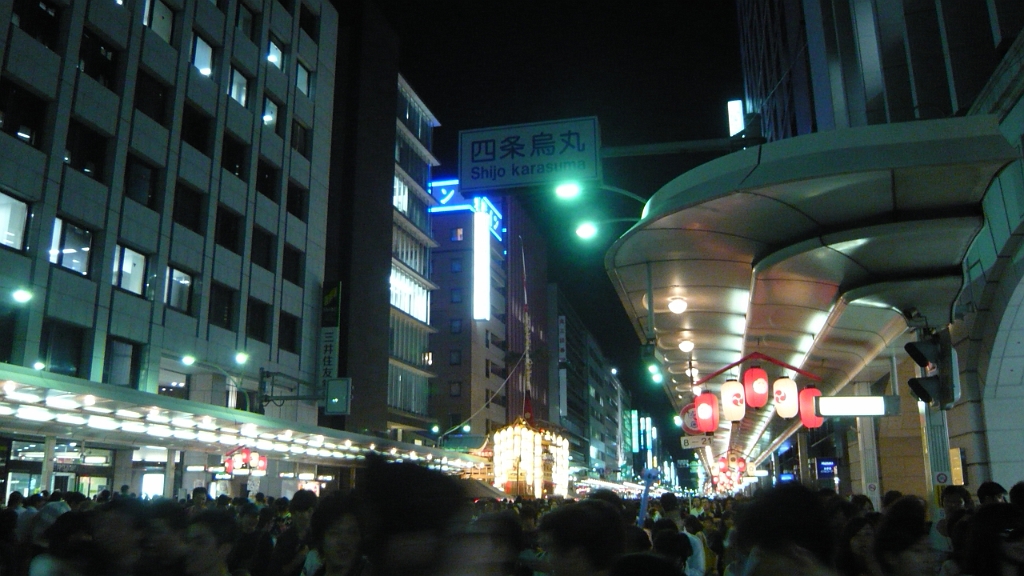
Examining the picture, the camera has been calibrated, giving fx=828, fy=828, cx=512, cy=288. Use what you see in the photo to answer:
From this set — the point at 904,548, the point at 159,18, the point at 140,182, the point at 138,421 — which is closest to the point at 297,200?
the point at 140,182

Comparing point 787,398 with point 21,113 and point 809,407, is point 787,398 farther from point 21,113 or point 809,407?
point 21,113

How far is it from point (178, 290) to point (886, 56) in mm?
23644

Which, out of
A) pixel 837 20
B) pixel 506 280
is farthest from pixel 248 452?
pixel 506 280

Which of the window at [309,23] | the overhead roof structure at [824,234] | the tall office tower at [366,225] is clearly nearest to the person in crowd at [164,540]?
the overhead roof structure at [824,234]

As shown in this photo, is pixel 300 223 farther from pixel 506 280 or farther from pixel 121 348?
pixel 506 280

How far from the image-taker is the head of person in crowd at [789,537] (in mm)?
2893

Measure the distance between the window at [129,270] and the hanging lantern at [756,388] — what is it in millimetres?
19609

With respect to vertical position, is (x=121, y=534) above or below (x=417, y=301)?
below

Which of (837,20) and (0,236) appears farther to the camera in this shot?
(0,236)

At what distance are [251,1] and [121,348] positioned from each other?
1607 centimetres

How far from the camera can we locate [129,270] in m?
26.8

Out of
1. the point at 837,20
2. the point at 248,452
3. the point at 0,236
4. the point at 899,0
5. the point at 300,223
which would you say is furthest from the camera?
the point at 300,223

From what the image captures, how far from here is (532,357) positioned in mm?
85312

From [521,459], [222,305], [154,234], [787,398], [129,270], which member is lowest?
[521,459]
